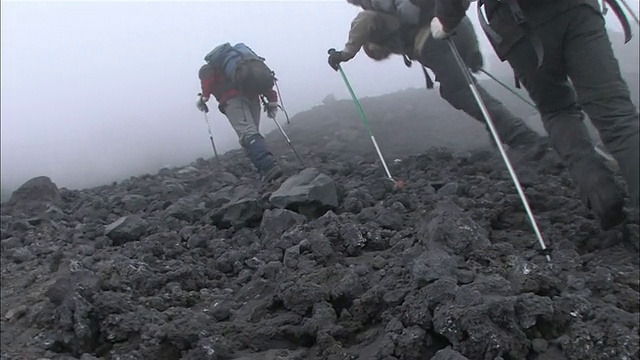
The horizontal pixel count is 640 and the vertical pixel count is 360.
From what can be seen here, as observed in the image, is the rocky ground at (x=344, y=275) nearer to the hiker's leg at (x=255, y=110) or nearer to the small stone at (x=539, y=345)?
the small stone at (x=539, y=345)

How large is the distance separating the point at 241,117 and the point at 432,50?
265 cm

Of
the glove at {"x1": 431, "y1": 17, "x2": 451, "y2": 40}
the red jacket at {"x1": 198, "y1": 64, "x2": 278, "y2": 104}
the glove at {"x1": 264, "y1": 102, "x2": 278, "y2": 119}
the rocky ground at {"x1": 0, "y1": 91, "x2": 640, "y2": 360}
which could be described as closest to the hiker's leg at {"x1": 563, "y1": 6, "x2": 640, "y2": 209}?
the rocky ground at {"x1": 0, "y1": 91, "x2": 640, "y2": 360}

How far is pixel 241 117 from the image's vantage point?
26.4 ft

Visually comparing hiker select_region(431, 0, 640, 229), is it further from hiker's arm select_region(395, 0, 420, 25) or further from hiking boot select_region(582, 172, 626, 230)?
hiker's arm select_region(395, 0, 420, 25)

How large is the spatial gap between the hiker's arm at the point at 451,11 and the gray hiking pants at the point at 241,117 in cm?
399

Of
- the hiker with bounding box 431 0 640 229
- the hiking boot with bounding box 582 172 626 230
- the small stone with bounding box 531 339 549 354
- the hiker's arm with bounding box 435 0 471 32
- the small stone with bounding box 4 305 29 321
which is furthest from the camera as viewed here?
the small stone with bounding box 4 305 29 321

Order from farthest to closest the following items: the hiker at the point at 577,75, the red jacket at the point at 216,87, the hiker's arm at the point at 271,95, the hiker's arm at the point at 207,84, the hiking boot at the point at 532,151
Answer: the hiker's arm at the point at 271,95, the hiker's arm at the point at 207,84, the red jacket at the point at 216,87, the hiking boot at the point at 532,151, the hiker at the point at 577,75

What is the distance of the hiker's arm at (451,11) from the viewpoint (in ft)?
13.4

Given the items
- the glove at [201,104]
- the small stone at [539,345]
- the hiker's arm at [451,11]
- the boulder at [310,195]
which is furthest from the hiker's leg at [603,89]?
the glove at [201,104]

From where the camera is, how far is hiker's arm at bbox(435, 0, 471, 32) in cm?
409

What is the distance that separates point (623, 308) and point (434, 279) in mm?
882

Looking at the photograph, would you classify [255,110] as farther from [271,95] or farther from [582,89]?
[582,89]

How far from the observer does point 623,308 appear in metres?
3.06

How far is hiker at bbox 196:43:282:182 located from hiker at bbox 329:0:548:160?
1.40 m
